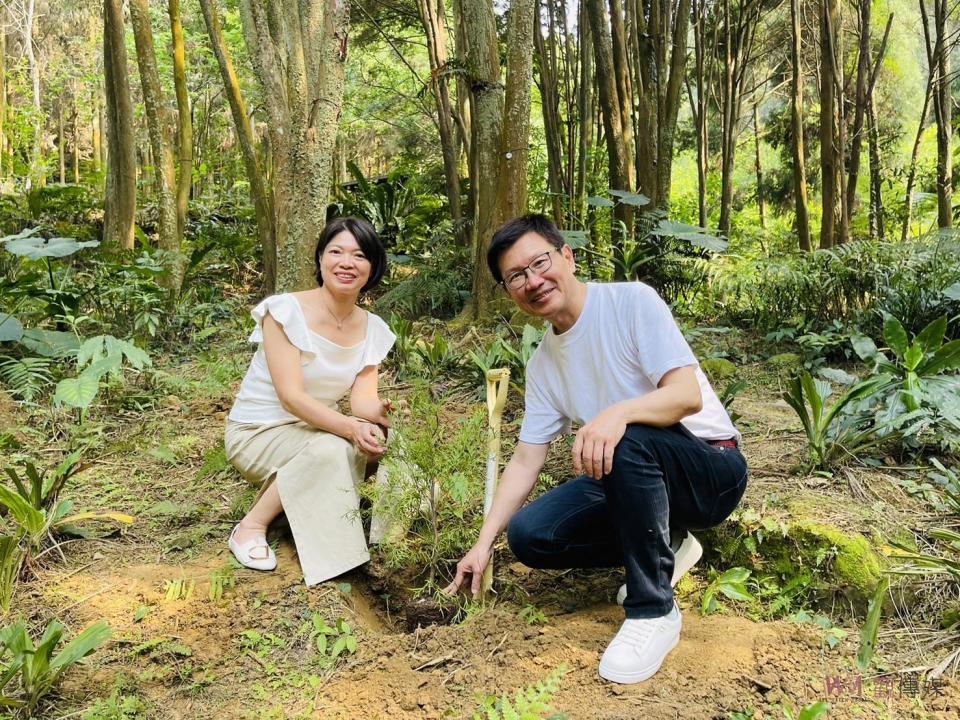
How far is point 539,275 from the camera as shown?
206cm

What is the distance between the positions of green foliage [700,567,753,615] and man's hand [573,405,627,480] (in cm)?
72

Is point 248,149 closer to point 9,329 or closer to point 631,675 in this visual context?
point 9,329

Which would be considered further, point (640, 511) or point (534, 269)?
point (534, 269)

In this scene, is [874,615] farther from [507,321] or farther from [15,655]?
[507,321]

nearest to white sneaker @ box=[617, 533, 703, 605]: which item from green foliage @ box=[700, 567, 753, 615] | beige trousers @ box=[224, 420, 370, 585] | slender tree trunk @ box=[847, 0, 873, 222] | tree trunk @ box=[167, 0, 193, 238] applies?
green foliage @ box=[700, 567, 753, 615]

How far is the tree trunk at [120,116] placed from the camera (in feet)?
21.9

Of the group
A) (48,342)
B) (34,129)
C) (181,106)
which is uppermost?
(34,129)

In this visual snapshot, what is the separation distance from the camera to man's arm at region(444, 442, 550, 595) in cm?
221

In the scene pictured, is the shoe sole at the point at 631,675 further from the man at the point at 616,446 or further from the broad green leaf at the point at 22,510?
the broad green leaf at the point at 22,510

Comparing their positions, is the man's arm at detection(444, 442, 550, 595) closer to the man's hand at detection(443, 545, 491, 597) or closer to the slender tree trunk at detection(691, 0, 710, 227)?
the man's hand at detection(443, 545, 491, 597)

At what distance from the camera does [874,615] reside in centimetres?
185

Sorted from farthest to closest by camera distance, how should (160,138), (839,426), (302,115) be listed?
(160,138) < (302,115) < (839,426)

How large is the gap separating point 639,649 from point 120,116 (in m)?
7.27

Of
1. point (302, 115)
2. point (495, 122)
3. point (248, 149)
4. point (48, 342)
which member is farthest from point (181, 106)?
point (495, 122)
